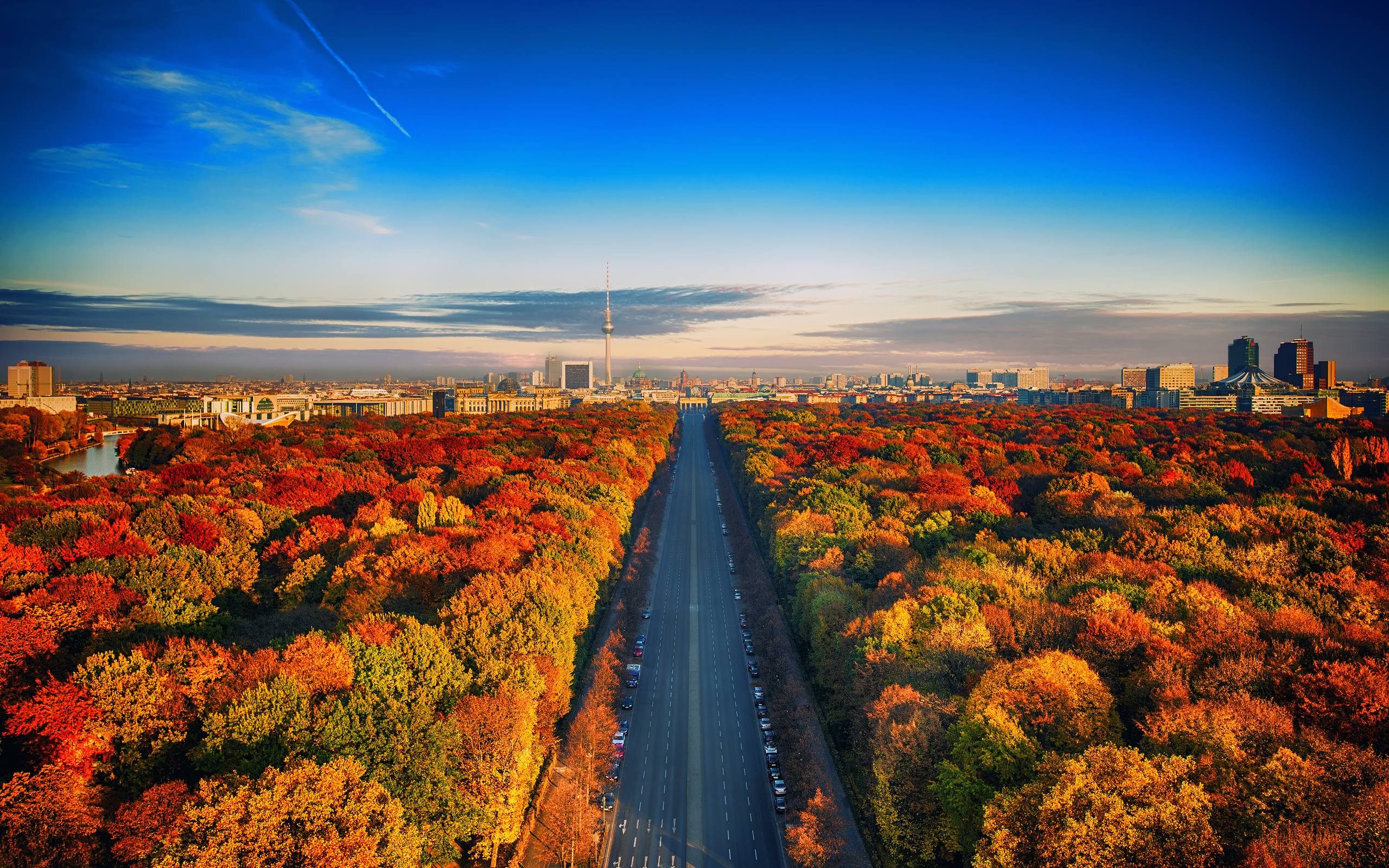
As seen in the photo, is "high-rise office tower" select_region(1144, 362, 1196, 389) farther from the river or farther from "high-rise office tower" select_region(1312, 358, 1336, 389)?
the river

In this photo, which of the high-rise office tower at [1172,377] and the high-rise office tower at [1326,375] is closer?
the high-rise office tower at [1326,375]

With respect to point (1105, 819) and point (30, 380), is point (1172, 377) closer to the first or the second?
point (1105, 819)

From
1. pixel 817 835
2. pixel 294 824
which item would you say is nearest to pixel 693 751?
pixel 817 835

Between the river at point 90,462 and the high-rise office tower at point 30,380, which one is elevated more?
the high-rise office tower at point 30,380

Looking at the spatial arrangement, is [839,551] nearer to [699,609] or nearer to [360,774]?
[699,609]

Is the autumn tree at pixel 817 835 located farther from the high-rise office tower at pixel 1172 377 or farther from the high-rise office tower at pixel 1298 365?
the high-rise office tower at pixel 1172 377

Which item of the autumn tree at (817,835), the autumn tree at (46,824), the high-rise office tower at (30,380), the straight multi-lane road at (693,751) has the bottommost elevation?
the straight multi-lane road at (693,751)

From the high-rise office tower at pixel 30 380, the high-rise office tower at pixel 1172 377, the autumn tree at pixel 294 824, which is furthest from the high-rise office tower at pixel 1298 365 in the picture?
the high-rise office tower at pixel 30 380
